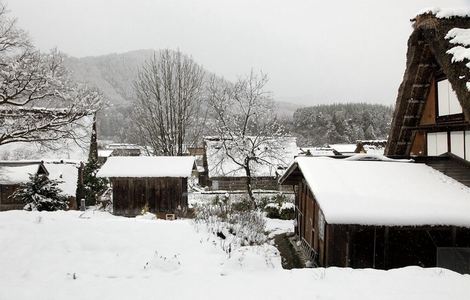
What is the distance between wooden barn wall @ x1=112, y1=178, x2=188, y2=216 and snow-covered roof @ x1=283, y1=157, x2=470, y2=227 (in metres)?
11.3

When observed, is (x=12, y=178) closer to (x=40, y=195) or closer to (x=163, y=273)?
(x=40, y=195)

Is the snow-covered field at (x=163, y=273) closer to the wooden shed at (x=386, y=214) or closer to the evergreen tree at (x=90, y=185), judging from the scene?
the wooden shed at (x=386, y=214)

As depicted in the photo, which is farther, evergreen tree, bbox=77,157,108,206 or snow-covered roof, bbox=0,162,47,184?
evergreen tree, bbox=77,157,108,206

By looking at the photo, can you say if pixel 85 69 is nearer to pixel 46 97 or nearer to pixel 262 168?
pixel 262 168

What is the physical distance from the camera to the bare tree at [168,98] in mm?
30172

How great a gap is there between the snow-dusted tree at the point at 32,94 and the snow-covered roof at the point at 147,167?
9195 mm

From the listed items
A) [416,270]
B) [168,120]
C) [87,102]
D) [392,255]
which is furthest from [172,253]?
[168,120]

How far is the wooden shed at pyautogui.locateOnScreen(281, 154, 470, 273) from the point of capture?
29.5 feet

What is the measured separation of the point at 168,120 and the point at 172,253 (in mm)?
22962

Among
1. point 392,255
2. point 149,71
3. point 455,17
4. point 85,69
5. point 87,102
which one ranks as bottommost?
point 392,255

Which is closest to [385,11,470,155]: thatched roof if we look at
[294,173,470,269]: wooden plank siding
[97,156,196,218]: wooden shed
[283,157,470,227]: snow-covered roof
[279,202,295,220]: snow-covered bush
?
[283,157,470,227]: snow-covered roof

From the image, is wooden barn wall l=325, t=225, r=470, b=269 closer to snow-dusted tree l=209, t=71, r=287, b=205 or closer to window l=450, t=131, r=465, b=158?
window l=450, t=131, r=465, b=158

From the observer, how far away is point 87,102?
12.6m

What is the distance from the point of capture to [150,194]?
71.7 feet
